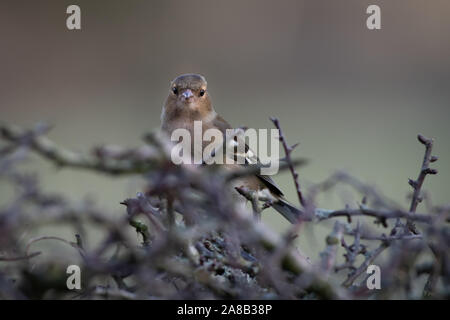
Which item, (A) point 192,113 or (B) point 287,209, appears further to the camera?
(A) point 192,113

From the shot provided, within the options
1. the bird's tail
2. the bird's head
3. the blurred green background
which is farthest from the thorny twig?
the blurred green background

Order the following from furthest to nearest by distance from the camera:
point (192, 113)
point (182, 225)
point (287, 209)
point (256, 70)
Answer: point (256, 70) < point (192, 113) < point (287, 209) < point (182, 225)

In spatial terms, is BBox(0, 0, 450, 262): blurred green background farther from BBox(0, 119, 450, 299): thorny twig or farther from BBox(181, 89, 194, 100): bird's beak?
BBox(0, 119, 450, 299): thorny twig

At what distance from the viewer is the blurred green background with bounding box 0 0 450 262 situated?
654cm

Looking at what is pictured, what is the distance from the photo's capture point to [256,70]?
26.5ft

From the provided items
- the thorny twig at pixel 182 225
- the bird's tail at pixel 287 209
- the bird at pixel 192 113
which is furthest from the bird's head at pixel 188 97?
the thorny twig at pixel 182 225

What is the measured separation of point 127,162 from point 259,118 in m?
5.76

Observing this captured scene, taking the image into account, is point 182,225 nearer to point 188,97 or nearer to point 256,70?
point 188,97

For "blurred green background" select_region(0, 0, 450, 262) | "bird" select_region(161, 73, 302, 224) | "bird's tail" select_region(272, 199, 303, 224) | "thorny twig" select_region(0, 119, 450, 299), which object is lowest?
"thorny twig" select_region(0, 119, 450, 299)

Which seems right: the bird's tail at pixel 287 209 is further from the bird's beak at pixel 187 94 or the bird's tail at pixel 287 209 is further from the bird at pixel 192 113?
the bird's beak at pixel 187 94

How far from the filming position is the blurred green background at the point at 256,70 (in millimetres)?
6543

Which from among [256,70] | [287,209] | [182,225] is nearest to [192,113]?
[287,209]
